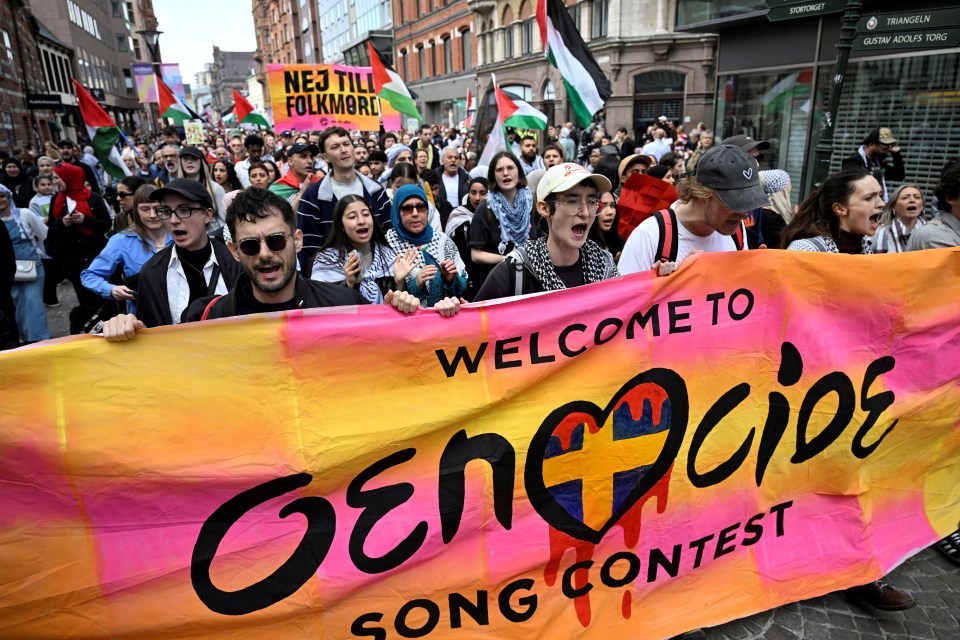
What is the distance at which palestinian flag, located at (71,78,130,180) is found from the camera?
9891 mm

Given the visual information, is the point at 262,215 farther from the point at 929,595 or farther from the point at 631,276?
the point at 929,595

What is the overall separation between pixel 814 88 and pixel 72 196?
11.6 m

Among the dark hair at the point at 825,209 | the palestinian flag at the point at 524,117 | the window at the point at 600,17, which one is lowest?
the dark hair at the point at 825,209

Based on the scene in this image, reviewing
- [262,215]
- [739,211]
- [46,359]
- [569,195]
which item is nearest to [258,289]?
[262,215]

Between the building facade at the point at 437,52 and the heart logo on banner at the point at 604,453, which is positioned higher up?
the building facade at the point at 437,52

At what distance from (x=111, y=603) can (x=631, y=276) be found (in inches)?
88.1

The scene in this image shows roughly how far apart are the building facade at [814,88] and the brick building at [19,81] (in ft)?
82.4

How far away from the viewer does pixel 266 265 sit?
98.7 inches

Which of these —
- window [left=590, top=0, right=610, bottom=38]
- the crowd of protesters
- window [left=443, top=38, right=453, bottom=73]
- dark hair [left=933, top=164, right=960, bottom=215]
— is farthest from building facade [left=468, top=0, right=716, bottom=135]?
dark hair [left=933, top=164, right=960, bottom=215]

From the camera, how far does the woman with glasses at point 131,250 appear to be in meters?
4.30

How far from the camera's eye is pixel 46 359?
2115 millimetres

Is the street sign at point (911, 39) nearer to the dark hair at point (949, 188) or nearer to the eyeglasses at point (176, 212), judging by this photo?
the dark hair at point (949, 188)

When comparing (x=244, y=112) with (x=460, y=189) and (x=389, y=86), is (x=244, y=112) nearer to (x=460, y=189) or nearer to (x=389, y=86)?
(x=389, y=86)

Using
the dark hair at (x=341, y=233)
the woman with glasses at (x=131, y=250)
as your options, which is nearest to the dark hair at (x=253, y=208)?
the dark hair at (x=341, y=233)
